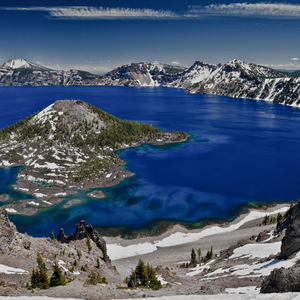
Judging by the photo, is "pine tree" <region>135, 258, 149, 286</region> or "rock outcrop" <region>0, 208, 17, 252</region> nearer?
"rock outcrop" <region>0, 208, 17, 252</region>

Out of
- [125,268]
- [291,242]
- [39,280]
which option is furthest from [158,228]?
[39,280]

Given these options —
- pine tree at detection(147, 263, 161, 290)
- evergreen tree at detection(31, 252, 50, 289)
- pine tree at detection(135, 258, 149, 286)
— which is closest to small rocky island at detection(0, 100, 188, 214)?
pine tree at detection(135, 258, 149, 286)

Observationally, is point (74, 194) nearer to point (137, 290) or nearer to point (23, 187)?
point (23, 187)

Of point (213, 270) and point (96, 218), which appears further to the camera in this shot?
point (96, 218)

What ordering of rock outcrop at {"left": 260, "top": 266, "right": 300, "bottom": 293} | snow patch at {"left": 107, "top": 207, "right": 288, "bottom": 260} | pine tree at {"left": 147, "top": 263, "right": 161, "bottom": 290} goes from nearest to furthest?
rock outcrop at {"left": 260, "top": 266, "right": 300, "bottom": 293}, pine tree at {"left": 147, "top": 263, "right": 161, "bottom": 290}, snow patch at {"left": 107, "top": 207, "right": 288, "bottom": 260}

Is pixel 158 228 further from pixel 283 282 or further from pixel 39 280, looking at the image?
pixel 283 282

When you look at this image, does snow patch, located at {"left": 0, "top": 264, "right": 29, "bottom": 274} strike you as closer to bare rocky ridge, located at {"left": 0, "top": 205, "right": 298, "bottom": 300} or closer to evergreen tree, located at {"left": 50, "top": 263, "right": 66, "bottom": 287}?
bare rocky ridge, located at {"left": 0, "top": 205, "right": 298, "bottom": 300}

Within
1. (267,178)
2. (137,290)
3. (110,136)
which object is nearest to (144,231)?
(137,290)
